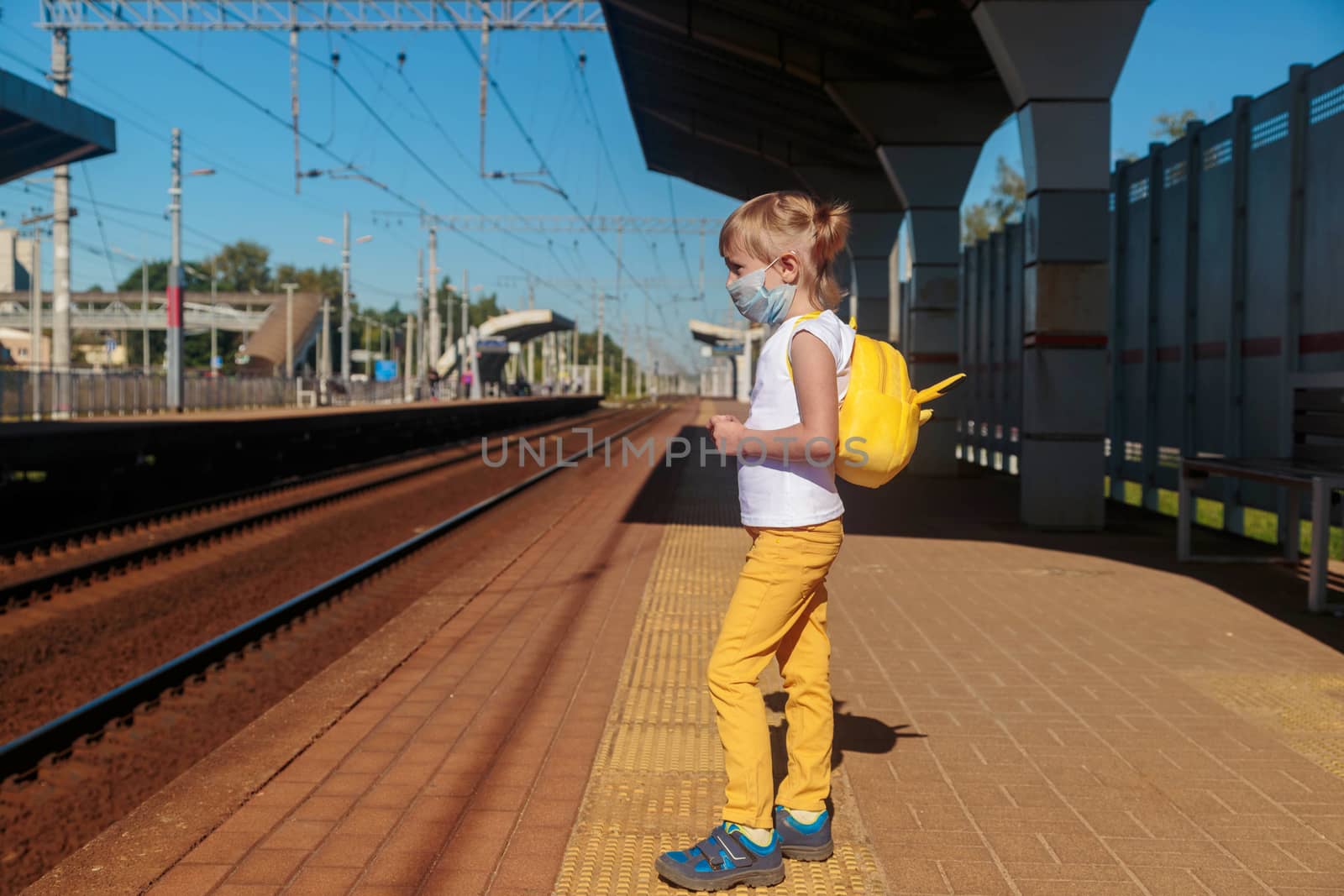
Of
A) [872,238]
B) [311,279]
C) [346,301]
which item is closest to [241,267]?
[311,279]

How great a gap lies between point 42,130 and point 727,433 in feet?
59.4

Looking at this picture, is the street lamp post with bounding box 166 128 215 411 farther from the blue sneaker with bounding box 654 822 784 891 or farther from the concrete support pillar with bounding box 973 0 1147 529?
the blue sneaker with bounding box 654 822 784 891

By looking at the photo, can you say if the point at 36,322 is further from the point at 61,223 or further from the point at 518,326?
the point at 518,326

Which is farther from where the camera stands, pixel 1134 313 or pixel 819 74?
pixel 819 74

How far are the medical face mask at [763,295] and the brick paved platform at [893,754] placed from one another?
4.90 feet

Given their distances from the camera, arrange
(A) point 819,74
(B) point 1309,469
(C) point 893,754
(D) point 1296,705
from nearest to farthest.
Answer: (C) point 893,754 → (D) point 1296,705 → (B) point 1309,469 → (A) point 819,74

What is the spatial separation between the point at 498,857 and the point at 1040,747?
6.84 ft

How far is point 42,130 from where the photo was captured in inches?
720

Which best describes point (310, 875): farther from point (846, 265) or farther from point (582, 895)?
point (846, 265)

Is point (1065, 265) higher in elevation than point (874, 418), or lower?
higher

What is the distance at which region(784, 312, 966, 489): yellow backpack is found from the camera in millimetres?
3297

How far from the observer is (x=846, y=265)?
29.5m

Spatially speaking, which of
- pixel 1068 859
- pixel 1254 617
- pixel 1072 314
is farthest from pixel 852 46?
pixel 1068 859

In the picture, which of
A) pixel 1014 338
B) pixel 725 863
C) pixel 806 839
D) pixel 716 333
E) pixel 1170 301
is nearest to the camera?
pixel 725 863
